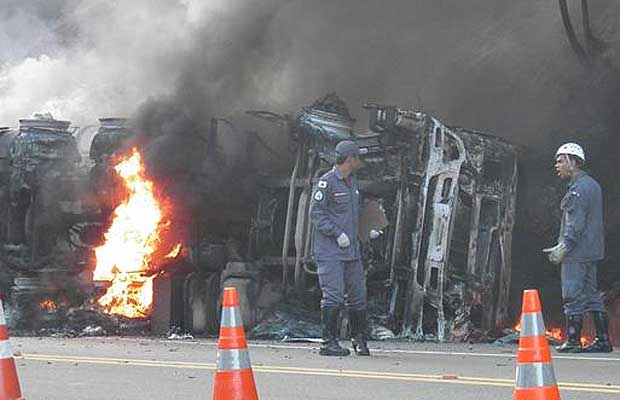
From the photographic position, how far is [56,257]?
41.9ft

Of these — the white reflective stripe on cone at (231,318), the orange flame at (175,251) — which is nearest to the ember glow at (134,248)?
the orange flame at (175,251)

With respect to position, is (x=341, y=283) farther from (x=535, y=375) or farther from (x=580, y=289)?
(x=535, y=375)

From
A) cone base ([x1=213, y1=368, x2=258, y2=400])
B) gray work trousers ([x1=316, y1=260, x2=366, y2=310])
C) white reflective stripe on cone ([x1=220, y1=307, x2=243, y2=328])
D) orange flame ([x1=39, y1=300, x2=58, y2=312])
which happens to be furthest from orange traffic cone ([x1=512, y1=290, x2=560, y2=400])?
orange flame ([x1=39, y1=300, x2=58, y2=312])

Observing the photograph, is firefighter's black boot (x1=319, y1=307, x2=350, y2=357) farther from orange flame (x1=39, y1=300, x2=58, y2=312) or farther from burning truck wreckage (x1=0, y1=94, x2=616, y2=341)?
orange flame (x1=39, y1=300, x2=58, y2=312)

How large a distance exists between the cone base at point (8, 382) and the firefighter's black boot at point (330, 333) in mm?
3203

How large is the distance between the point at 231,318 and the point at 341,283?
316cm

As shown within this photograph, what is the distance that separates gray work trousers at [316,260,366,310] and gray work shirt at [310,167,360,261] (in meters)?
0.06

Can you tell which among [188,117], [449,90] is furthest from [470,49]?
[188,117]

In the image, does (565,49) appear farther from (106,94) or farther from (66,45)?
(66,45)

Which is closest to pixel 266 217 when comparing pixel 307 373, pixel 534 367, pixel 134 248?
pixel 134 248

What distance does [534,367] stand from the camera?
14.5 feet

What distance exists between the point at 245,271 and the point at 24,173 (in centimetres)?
306

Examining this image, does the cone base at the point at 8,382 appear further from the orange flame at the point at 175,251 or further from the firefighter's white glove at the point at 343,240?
the orange flame at the point at 175,251

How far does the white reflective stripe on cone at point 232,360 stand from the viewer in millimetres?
5293
